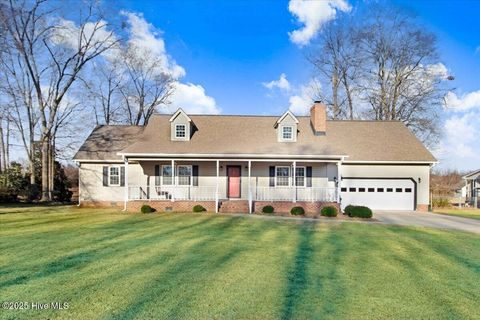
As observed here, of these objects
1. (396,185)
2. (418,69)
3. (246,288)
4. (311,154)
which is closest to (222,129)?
(311,154)

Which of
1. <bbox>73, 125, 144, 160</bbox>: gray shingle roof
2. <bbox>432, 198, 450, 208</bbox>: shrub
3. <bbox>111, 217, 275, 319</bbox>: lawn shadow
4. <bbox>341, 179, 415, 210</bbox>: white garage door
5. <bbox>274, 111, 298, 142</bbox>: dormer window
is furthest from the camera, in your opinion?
<bbox>432, 198, 450, 208</bbox>: shrub

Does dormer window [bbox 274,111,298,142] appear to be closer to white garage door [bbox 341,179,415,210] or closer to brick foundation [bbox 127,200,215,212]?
white garage door [bbox 341,179,415,210]

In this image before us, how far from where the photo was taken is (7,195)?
2400 cm

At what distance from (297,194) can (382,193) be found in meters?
6.10

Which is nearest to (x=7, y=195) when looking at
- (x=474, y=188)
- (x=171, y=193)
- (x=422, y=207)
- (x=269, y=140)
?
(x=171, y=193)

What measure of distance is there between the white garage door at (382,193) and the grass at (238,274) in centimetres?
962

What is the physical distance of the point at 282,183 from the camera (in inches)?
798

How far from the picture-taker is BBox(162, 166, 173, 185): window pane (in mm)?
20297

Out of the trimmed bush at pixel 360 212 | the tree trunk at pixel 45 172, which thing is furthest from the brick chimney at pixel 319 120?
the tree trunk at pixel 45 172

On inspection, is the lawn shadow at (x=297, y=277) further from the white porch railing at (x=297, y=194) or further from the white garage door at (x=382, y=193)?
the white garage door at (x=382, y=193)

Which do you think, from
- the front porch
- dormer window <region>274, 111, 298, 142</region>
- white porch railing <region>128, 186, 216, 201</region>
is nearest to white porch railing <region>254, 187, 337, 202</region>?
the front porch

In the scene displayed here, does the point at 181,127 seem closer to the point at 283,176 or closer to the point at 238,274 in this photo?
the point at 283,176

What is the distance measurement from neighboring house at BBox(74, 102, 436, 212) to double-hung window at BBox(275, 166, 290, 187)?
62mm

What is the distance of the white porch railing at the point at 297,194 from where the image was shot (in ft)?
62.5
